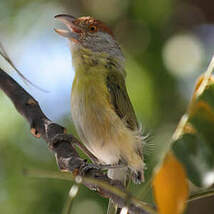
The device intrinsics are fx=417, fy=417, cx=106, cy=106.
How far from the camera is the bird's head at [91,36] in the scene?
4.45m

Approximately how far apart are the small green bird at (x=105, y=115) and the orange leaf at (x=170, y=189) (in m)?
2.48

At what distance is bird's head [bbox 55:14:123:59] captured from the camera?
4453mm

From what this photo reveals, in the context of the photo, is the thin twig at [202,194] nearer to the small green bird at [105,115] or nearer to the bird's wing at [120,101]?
the small green bird at [105,115]

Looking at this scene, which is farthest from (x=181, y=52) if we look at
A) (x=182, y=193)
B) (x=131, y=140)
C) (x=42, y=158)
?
(x=182, y=193)

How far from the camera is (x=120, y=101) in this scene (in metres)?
3.94

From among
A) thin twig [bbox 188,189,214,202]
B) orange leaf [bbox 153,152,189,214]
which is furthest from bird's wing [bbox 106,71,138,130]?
orange leaf [bbox 153,152,189,214]

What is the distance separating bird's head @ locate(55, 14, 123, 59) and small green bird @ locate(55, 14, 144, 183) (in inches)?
2.7

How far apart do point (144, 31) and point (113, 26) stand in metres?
0.60

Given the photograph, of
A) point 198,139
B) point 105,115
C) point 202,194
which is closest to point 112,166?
point 105,115

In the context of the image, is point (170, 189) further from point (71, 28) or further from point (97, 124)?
point (71, 28)

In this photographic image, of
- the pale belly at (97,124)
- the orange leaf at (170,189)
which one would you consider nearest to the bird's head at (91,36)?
the pale belly at (97,124)

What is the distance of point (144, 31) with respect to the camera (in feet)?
17.2

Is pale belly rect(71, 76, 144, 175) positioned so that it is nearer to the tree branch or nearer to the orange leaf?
the tree branch

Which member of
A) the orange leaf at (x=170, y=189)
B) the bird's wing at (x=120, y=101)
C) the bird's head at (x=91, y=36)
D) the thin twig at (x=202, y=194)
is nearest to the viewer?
the orange leaf at (x=170, y=189)
